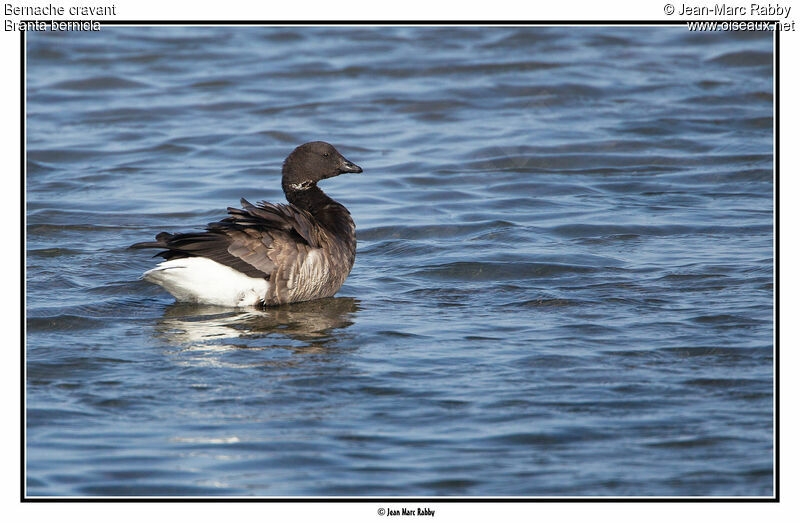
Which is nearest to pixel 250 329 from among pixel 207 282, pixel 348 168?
pixel 207 282

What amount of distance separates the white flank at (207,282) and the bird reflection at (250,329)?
0.37 feet

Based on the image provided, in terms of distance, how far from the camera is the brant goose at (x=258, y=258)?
24.3 feet

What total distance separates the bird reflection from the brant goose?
0.11 m

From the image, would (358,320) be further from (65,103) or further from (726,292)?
(65,103)

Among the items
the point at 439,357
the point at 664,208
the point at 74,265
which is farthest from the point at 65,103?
the point at 439,357

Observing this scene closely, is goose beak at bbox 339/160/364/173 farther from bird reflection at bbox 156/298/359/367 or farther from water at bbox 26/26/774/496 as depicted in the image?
bird reflection at bbox 156/298/359/367

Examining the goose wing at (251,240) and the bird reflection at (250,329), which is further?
the goose wing at (251,240)

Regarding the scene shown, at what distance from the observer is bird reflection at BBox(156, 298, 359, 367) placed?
6.69m

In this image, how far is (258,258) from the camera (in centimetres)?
755

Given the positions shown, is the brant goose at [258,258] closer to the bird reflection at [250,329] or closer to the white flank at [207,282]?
the white flank at [207,282]

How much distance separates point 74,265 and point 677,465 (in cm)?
605

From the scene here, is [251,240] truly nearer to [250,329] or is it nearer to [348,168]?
[250,329]

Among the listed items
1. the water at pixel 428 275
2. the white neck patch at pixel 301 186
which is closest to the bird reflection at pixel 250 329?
the water at pixel 428 275

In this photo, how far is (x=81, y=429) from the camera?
18.0ft
